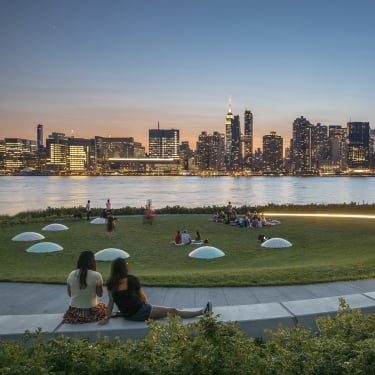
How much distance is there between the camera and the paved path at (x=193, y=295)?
1020cm

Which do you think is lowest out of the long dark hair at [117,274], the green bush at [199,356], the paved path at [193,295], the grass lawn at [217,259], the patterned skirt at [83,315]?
the grass lawn at [217,259]

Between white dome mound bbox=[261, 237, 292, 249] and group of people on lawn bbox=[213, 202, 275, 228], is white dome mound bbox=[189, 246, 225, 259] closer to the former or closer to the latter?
white dome mound bbox=[261, 237, 292, 249]

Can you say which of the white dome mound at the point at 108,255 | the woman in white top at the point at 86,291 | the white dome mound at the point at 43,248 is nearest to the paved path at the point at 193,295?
the woman in white top at the point at 86,291

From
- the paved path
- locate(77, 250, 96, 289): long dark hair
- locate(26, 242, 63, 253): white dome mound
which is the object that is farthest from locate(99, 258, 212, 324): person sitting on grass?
locate(26, 242, 63, 253): white dome mound

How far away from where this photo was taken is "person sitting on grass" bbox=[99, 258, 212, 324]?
7.46 meters

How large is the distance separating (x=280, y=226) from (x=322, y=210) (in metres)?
14.9

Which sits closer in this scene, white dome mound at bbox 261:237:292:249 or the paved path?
the paved path

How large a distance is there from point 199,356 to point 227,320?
2.11 m

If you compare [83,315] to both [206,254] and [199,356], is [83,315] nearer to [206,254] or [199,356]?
[199,356]

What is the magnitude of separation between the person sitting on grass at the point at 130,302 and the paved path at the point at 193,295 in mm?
2474

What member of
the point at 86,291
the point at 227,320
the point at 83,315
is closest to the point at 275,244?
the point at 227,320

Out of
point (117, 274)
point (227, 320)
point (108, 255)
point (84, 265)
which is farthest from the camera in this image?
point (108, 255)

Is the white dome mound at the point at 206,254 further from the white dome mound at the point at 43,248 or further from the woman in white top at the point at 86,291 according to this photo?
the woman in white top at the point at 86,291

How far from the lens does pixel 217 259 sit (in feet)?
59.4
